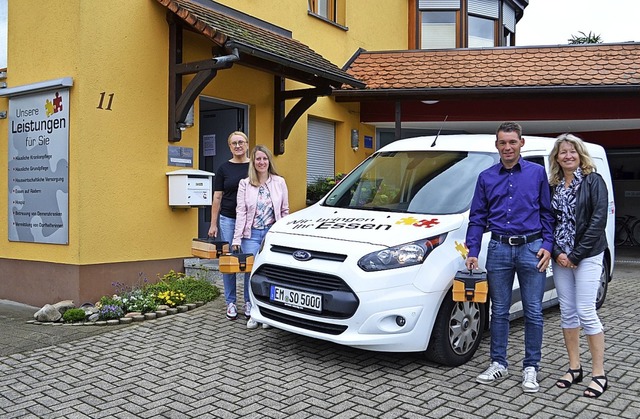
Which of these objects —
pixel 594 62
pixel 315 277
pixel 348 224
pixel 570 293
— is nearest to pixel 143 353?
pixel 315 277

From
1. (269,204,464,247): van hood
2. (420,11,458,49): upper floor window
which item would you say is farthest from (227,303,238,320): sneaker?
(420,11,458,49): upper floor window

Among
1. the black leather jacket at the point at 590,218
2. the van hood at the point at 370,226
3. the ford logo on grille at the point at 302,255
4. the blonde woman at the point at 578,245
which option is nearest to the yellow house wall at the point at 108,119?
the van hood at the point at 370,226

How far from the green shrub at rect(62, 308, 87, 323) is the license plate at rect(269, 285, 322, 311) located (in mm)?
2690

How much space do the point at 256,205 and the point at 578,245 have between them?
3.16 meters

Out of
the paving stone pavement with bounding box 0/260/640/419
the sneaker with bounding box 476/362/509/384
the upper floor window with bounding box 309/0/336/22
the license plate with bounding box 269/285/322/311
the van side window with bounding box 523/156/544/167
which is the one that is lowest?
the paving stone pavement with bounding box 0/260/640/419

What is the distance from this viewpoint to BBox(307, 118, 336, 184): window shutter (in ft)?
37.7

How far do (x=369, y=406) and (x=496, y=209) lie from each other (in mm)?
1760

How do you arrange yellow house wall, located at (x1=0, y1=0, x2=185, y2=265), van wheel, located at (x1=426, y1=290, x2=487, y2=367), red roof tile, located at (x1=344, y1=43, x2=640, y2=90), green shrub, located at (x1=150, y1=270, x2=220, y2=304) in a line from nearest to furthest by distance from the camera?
van wheel, located at (x1=426, y1=290, x2=487, y2=367) → yellow house wall, located at (x1=0, y1=0, x2=185, y2=265) → green shrub, located at (x1=150, y1=270, x2=220, y2=304) → red roof tile, located at (x1=344, y1=43, x2=640, y2=90)

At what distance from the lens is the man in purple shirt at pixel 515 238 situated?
4551 millimetres

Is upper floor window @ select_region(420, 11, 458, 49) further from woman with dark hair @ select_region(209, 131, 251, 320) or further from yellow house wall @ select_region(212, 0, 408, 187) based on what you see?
woman with dark hair @ select_region(209, 131, 251, 320)

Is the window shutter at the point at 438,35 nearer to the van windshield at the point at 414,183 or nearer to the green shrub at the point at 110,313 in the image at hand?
the van windshield at the point at 414,183

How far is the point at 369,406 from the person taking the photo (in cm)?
420

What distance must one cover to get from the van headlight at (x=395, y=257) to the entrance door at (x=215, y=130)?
5.41 metres

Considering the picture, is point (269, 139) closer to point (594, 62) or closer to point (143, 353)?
point (143, 353)
